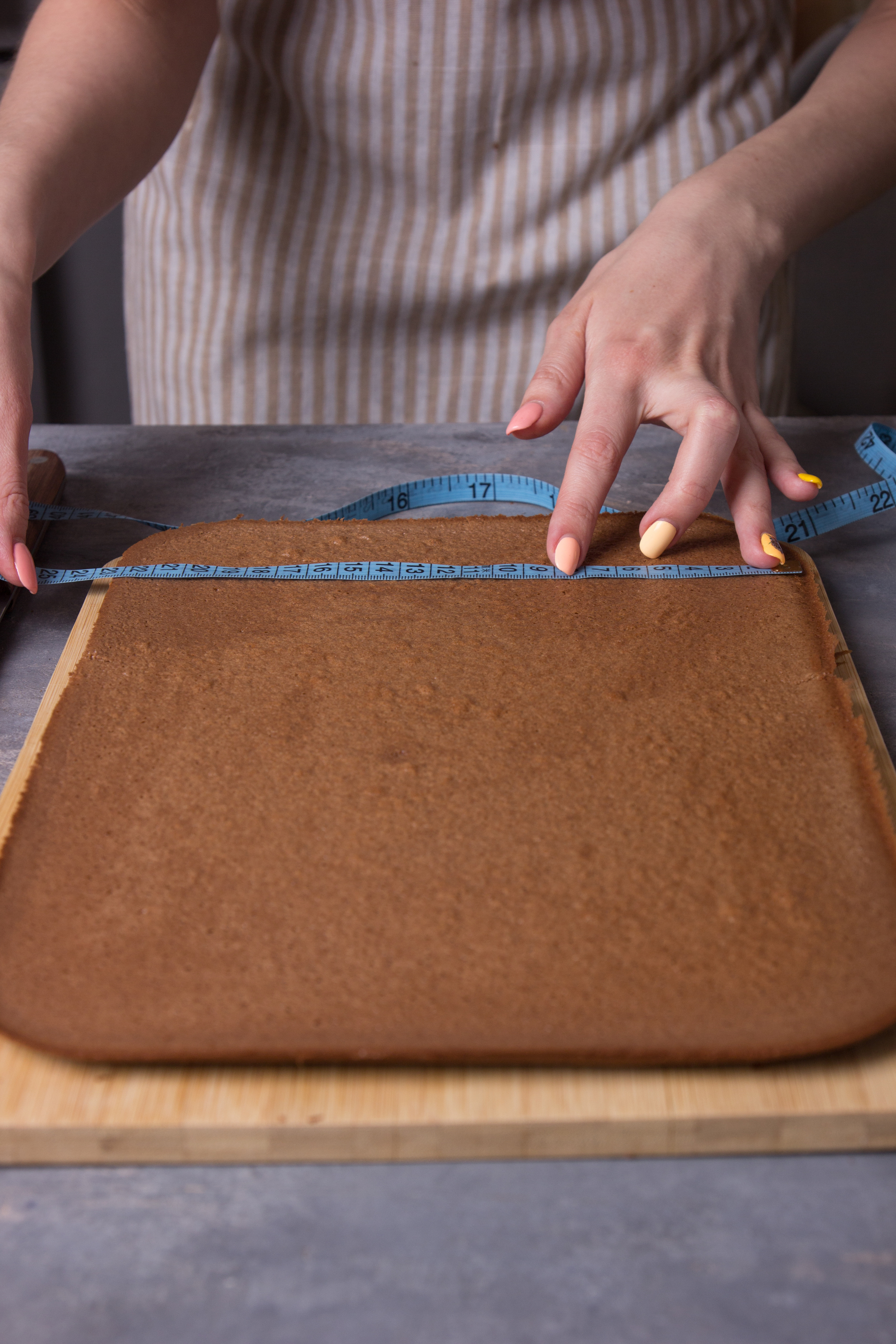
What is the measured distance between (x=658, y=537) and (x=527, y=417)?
264 mm

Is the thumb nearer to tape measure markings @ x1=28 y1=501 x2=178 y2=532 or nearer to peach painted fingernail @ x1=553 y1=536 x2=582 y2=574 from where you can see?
tape measure markings @ x1=28 y1=501 x2=178 y2=532

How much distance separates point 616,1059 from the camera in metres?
0.86

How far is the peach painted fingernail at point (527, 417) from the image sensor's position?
4.95 ft

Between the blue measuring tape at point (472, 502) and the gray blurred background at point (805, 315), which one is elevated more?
the blue measuring tape at point (472, 502)

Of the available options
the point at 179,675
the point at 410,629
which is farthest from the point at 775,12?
the point at 179,675

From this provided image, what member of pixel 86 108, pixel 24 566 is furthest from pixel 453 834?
pixel 86 108

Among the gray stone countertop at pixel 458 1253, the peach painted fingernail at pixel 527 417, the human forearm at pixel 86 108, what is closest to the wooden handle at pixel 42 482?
the human forearm at pixel 86 108

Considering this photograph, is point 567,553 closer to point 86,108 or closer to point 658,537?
point 658,537

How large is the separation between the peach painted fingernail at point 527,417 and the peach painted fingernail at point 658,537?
24 cm

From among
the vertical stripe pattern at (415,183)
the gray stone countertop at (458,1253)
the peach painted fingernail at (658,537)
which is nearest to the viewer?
the gray stone countertop at (458,1253)

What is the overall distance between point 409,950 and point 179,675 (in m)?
0.54

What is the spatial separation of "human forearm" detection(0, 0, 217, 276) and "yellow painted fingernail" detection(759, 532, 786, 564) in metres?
1.16

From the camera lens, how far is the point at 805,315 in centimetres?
389

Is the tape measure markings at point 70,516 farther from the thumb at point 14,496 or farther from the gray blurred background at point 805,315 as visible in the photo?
the gray blurred background at point 805,315
